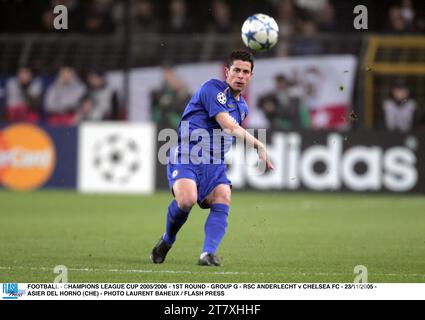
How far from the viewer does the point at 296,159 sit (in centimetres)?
1930

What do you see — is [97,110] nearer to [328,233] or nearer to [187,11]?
[187,11]

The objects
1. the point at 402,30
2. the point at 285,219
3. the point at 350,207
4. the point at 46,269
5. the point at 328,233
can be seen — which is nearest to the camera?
the point at 46,269

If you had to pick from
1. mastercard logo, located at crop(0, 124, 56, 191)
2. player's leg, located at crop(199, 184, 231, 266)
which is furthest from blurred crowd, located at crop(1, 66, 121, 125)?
player's leg, located at crop(199, 184, 231, 266)

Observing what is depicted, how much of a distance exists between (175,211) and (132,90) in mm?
10851

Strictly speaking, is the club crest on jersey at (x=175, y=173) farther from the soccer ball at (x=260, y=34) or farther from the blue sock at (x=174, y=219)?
the soccer ball at (x=260, y=34)

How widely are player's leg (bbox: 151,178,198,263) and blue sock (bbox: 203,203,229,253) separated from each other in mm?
248

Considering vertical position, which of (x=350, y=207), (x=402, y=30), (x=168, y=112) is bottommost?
(x=350, y=207)

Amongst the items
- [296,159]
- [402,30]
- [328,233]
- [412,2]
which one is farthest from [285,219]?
[412,2]

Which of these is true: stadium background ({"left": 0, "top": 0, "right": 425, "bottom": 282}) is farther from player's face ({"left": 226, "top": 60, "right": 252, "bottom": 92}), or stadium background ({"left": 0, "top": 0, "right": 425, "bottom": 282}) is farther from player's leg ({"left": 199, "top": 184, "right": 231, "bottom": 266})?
player's face ({"left": 226, "top": 60, "right": 252, "bottom": 92})

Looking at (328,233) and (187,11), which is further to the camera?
(187,11)

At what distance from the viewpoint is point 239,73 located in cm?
→ 945

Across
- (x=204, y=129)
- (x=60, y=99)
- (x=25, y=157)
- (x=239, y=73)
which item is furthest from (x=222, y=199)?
(x=60, y=99)

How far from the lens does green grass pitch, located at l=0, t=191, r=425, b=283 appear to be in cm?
898

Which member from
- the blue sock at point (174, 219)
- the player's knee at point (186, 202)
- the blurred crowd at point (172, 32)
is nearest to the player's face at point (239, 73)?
the player's knee at point (186, 202)
